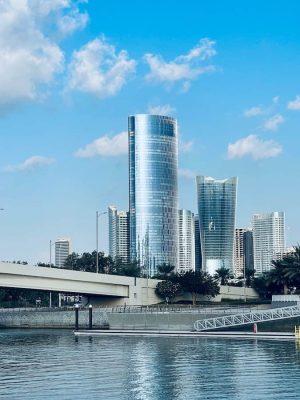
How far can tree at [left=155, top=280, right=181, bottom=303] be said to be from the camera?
513 feet

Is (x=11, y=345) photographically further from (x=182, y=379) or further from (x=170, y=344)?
(x=182, y=379)

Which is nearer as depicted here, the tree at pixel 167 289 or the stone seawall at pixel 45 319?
the stone seawall at pixel 45 319

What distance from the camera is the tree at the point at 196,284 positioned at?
532ft

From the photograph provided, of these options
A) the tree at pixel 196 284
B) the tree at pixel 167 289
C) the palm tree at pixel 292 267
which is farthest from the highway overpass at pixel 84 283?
the palm tree at pixel 292 267

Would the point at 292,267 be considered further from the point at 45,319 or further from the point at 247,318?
the point at 45,319

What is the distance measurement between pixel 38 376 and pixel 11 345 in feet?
116

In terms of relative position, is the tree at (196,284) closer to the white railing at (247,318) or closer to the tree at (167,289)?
the tree at (167,289)

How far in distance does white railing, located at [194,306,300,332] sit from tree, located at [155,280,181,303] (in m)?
52.6

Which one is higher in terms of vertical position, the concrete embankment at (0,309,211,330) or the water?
the concrete embankment at (0,309,211,330)

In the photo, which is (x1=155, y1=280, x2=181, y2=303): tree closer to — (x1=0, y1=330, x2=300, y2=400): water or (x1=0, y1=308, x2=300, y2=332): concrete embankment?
(x1=0, y1=308, x2=300, y2=332): concrete embankment

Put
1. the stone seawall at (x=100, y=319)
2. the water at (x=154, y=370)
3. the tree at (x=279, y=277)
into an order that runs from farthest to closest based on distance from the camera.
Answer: the tree at (x=279, y=277)
the stone seawall at (x=100, y=319)
the water at (x=154, y=370)

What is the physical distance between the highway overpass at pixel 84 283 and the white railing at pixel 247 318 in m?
37.7

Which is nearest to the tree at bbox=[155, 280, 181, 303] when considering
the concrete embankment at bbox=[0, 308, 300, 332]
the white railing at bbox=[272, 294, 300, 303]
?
the concrete embankment at bbox=[0, 308, 300, 332]

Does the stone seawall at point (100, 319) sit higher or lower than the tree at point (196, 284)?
lower
